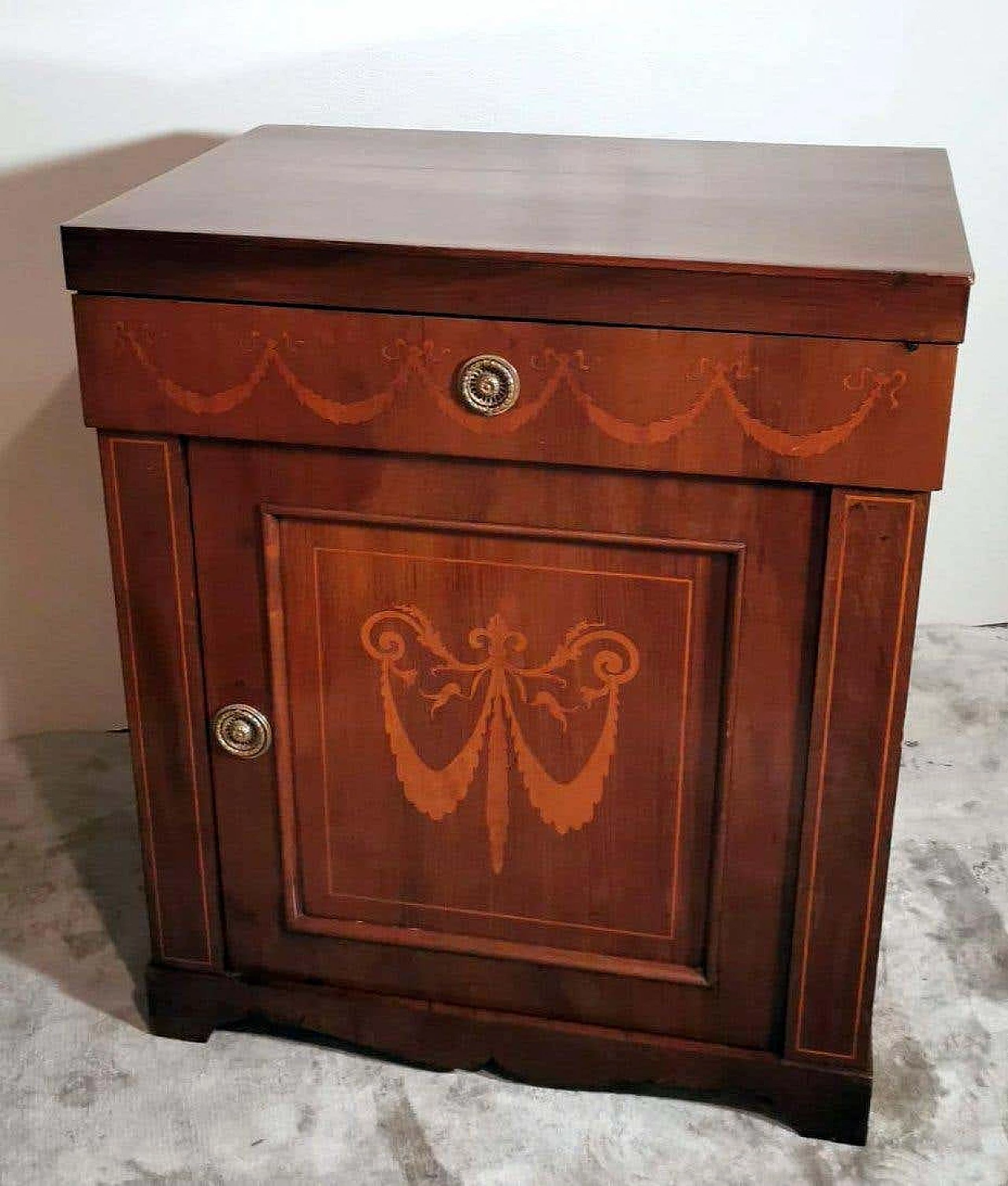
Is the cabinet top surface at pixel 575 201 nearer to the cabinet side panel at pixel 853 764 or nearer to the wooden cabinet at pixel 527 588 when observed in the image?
the wooden cabinet at pixel 527 588

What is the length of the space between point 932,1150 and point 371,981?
0.50 meters

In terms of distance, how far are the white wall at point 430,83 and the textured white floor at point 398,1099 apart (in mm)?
666

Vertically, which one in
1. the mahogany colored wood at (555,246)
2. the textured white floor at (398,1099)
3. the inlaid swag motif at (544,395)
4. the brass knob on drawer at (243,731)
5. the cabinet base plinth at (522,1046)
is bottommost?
the textured white floor at (398,1099)

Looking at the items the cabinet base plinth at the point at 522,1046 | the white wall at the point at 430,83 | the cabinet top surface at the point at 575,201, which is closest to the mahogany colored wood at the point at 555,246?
the cabinet top surface at the point at 575,201

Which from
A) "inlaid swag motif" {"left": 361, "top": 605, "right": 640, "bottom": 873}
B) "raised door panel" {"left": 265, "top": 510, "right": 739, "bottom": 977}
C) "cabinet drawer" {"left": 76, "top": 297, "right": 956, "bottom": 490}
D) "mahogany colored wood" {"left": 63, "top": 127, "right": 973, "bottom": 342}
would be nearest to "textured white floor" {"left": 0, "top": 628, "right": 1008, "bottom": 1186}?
"raised door panel" {"left": 265, "top": 510, "right": 739, "bottom": 977}

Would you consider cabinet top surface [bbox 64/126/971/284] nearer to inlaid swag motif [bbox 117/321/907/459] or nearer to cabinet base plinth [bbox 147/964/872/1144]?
inlaid swag motif [bbox 117/321/907/459]

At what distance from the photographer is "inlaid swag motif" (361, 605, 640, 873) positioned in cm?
118

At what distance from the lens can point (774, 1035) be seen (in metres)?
1.28

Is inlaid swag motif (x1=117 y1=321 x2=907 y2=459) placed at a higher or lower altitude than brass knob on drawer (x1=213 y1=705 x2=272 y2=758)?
higher

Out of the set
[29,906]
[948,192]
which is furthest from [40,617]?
[948,192]

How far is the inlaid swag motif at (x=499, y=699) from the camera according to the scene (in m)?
1.18

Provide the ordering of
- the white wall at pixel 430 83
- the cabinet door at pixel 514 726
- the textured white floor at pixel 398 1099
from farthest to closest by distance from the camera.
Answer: the white wall at pixel 430 83 → the textured white floor at pixel 398 1099 → the cabinet door at pixel 514 726

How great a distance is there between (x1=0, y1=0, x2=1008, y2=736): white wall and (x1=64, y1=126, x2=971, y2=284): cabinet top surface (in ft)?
0.51

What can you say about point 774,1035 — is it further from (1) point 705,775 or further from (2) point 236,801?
(2) point 236,801
